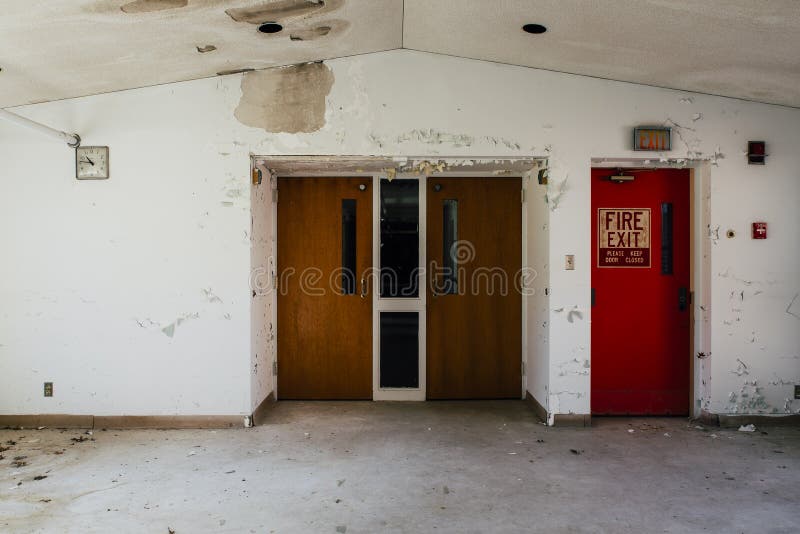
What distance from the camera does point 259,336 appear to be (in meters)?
4.32

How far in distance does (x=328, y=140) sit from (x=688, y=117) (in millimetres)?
2570

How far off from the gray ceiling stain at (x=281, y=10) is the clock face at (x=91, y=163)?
1654 mm

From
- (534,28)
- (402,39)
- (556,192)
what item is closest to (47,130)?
(402,39)

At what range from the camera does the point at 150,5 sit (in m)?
2.78

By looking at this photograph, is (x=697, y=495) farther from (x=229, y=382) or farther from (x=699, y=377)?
(x=229, y=382)

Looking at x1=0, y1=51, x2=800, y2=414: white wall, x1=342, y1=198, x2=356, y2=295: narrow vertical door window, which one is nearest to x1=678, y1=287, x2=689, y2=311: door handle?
x1=0, y1=51, x2=800, y2=414: white wall

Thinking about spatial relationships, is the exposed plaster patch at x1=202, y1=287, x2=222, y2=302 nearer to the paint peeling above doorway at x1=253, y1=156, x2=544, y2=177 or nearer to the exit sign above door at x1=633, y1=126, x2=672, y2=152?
the paint peeling above doorway at x1=253, y1=156, x2=544, y2=177

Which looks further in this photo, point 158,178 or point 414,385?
point 414,385

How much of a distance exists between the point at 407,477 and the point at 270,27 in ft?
8.75

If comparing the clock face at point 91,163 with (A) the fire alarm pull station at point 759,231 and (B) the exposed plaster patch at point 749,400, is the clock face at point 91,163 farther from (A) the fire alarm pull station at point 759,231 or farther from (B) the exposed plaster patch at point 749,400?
(B) the exposed plaster patch at point 749,400

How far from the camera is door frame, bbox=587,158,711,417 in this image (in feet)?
13.5

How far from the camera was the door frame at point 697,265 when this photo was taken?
4102 millimetres

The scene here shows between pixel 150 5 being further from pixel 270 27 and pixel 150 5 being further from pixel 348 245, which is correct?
pixel 348 245

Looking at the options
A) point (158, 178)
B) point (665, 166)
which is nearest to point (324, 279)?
point (158, 178)
